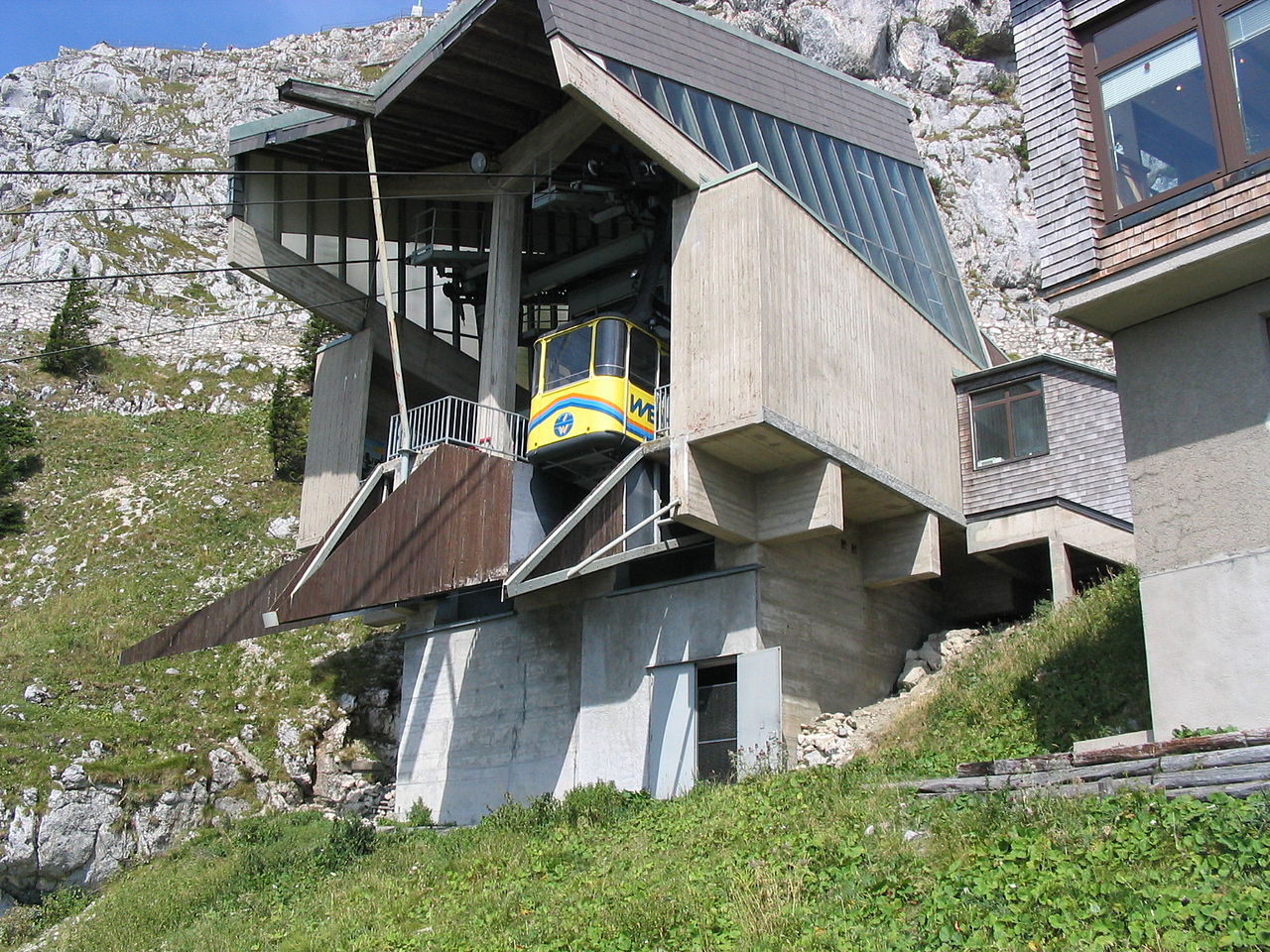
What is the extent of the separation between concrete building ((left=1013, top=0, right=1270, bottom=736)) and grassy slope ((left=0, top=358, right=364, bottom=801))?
18814mm

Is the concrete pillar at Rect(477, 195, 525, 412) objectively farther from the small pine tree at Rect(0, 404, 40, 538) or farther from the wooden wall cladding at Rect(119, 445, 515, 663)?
the small pine tree at Rect(0, 404, 40, 538)

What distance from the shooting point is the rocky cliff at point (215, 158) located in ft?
172

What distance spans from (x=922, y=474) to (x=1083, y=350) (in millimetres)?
29242

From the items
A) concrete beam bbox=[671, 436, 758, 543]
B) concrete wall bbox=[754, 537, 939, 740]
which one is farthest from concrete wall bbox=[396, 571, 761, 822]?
concrete beam bbox=[671, 436, 758, 543]

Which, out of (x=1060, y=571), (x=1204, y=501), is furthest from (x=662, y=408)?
(x=1204, y=501)

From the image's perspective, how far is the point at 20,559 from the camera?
32.7 metres

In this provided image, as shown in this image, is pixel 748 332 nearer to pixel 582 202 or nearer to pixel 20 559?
pixel 582 202

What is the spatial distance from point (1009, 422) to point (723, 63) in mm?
9056

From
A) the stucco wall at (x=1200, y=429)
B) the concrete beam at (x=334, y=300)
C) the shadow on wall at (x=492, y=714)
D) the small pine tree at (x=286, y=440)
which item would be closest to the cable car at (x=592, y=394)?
the shadow on wall at (x=492, y=714)

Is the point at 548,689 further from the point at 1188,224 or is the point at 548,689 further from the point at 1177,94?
the point at 1177,94

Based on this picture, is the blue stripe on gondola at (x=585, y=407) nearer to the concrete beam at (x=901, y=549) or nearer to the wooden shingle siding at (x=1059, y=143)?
the concrete beam at (x=901, y=549)

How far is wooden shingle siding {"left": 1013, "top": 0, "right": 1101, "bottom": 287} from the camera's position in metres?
14.1

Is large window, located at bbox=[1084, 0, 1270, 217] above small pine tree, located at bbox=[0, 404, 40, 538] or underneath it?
underneath

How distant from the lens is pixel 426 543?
22047 millimetres
